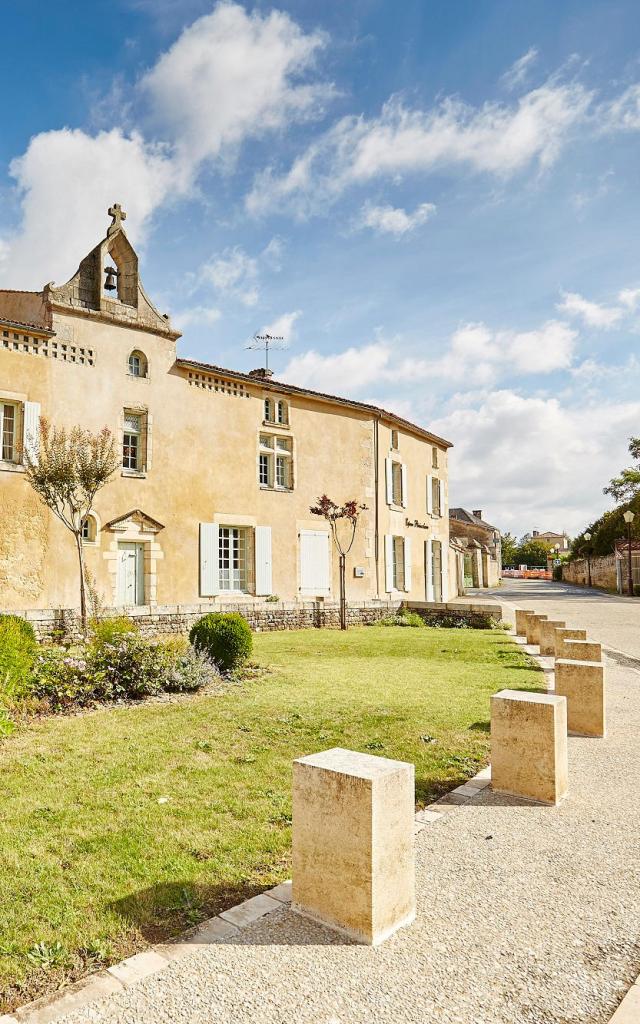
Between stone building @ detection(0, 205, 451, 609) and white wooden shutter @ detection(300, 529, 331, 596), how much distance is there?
0.14ft

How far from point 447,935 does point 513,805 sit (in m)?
1.76

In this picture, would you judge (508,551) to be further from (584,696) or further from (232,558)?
(584,696)

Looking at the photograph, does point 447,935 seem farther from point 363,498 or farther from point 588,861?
point 363,498

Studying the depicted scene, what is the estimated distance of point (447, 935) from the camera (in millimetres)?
2695

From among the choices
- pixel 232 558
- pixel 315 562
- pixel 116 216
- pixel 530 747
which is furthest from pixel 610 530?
pixel 530 747

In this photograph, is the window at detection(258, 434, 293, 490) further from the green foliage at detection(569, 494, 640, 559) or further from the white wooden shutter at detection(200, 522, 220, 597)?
the green foliage at detection(569, 494, 640, 559)

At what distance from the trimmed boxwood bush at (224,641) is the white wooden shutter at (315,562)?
29.5ft

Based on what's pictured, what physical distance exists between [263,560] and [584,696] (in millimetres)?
12370

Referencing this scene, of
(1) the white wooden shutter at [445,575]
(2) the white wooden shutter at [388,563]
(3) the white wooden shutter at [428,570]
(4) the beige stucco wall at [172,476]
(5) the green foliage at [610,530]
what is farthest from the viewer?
(5) the green foliage at [610,530]

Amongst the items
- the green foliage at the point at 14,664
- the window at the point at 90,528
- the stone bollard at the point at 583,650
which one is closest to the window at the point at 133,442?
the window at the point at 90,528

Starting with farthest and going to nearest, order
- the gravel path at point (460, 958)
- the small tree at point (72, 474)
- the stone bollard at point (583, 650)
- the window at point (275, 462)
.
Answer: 1. the window at point (275, 462)
2. the small tree at point (72, 474)
3. the stone bollard at point (583, 650)
4. the gravel path at point (460, 958)

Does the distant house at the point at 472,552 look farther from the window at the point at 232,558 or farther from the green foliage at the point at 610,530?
the window at the point at 232,558

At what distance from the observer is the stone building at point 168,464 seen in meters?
14.0

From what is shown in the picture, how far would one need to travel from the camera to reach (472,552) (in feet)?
147
